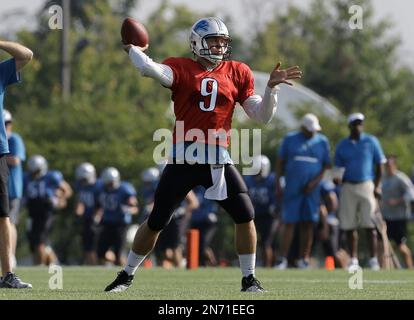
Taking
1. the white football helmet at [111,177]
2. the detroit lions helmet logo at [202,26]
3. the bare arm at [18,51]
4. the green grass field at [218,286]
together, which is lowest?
the green grass field at [218,286]

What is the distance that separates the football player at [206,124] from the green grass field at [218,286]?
50 centimetres

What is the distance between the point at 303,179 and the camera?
15.1 m

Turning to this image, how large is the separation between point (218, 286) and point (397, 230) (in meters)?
8.33

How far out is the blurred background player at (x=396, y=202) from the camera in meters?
17.9

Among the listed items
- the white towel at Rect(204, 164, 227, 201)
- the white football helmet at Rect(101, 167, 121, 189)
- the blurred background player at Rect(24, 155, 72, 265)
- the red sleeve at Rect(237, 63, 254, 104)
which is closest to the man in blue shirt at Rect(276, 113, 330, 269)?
the blurred background player at Rect(24, 155, 72, 265)

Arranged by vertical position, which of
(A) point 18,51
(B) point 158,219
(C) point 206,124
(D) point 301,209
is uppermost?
(A) point 18,51

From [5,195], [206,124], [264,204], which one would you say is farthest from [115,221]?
[206,124]

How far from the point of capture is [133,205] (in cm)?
1934

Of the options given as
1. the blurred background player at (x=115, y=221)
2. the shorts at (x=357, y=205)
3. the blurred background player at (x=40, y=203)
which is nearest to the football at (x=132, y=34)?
the shorts at (x=357, y=205)

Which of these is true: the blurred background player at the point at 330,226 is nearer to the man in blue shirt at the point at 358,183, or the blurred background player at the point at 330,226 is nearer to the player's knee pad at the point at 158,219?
the man in blue shirt at the point at 358,183

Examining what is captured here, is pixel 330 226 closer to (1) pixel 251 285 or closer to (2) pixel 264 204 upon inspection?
(2) pixel 264 204

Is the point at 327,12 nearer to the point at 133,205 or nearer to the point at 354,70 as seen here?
the point at 354,70

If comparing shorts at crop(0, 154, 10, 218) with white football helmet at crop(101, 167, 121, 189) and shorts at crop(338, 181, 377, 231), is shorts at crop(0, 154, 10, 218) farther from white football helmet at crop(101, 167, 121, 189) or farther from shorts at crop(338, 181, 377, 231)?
white football helmet at crop(101, 167, 121, 189)
